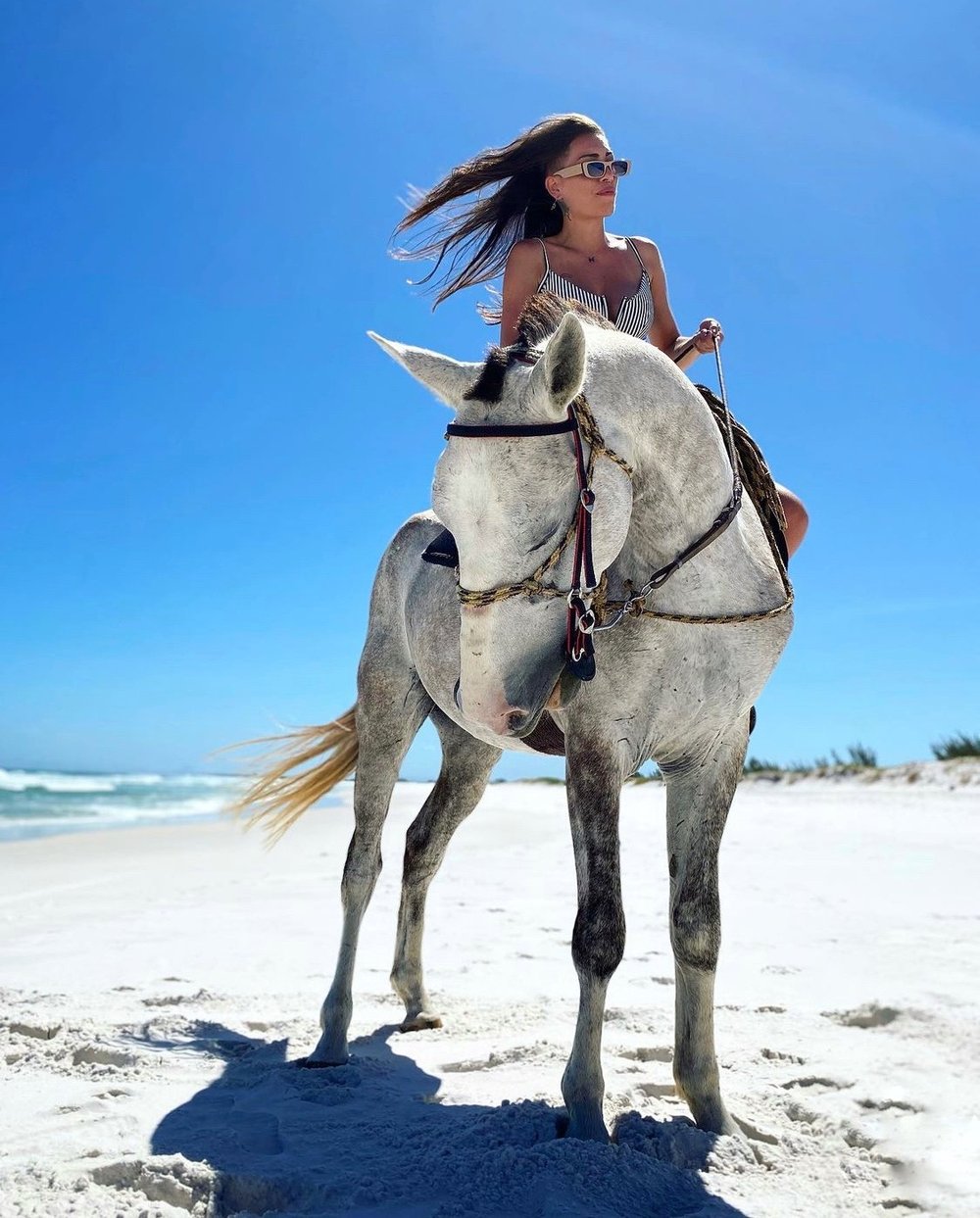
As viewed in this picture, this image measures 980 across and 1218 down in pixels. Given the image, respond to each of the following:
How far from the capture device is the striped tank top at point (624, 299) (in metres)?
3.36

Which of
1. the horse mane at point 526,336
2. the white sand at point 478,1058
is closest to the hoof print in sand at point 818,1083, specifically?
the white sand at point 478,1058

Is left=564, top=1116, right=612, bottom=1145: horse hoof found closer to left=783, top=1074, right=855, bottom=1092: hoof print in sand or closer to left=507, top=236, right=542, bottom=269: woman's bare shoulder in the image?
left=783, top=1074, right=855, bottom=1092: hoof print in sand

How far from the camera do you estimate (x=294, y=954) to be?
5.57m

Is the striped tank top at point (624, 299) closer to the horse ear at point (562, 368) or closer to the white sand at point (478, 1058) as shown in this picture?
the horse ear at point (562, 368)

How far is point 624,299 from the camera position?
350 cm

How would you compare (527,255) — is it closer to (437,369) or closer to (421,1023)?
(437,369)

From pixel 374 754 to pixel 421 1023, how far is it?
119 cm

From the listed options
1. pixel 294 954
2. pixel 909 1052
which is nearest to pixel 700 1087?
pixel 909 1052

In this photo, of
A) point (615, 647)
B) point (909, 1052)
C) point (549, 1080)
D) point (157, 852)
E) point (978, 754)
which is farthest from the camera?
point (978, 754)

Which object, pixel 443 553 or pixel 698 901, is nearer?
pixel 698 901

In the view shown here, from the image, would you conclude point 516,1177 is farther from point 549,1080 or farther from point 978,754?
point 978,754

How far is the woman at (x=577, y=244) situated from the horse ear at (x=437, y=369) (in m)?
0.74

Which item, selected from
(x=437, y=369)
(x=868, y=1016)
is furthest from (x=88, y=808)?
(x=437, y=369)

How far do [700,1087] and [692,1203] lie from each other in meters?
0.54
